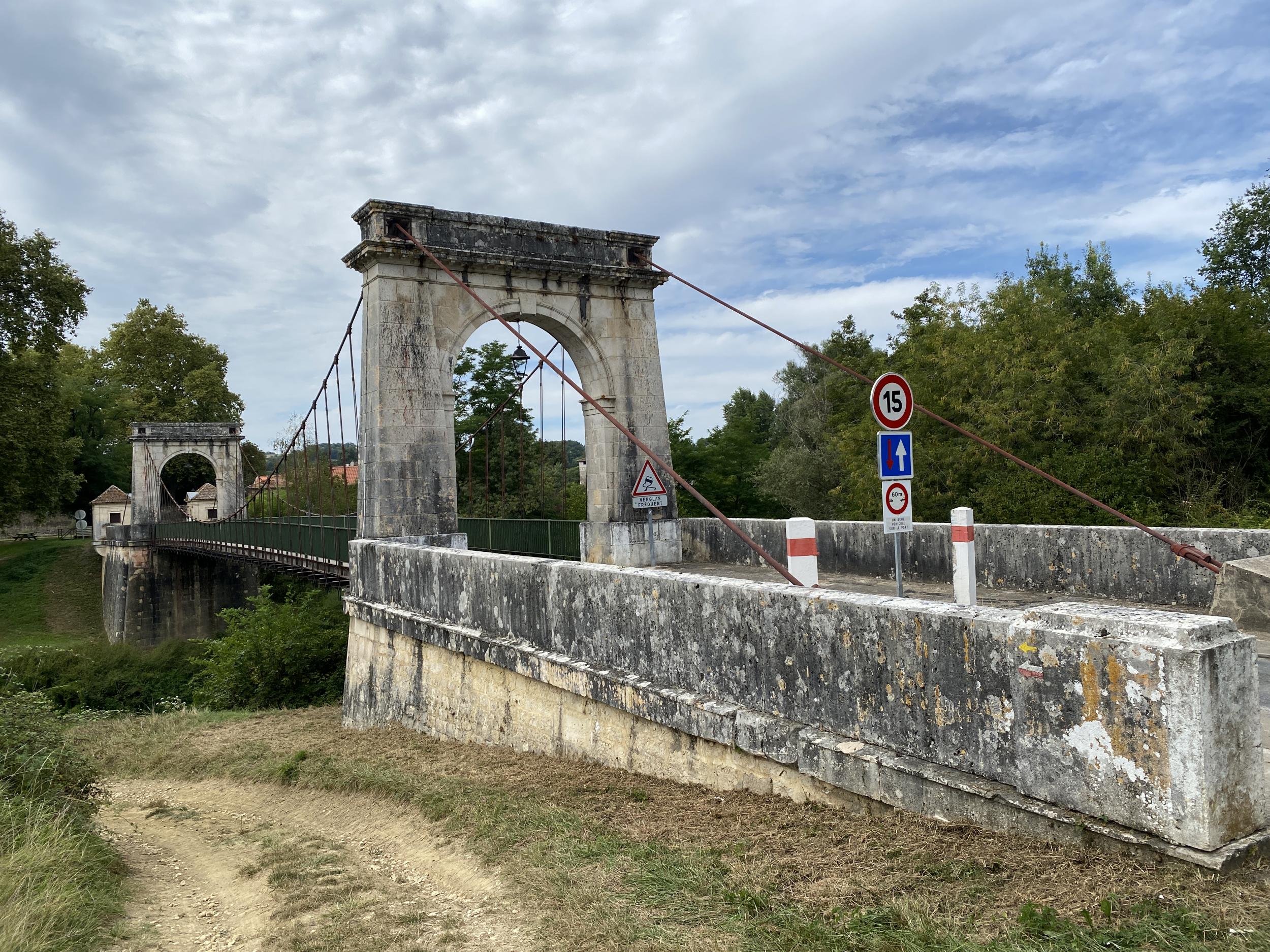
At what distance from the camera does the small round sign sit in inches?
209

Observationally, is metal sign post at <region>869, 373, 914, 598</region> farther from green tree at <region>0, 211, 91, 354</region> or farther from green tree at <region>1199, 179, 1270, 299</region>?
green tree at <region>0, 211, 91, 354</region>

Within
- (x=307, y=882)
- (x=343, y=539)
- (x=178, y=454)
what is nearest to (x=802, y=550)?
(x=307, y=882)

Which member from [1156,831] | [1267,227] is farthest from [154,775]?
[1267,227]

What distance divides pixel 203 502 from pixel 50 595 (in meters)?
6.94

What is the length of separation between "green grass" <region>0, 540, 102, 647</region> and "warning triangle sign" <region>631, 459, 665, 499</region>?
2357 cm

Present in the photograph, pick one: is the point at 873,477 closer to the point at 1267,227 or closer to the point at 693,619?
the point at 1267,227

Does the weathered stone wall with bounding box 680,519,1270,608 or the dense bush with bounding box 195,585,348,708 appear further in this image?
the dense bush with bounding box 195,585,348,708

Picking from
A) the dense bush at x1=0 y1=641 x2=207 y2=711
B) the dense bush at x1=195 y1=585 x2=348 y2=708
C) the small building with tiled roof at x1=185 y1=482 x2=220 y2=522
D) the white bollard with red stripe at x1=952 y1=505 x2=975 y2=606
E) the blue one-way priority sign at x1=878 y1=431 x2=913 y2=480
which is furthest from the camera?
the small building with tiled roof at x1=185 y1=482 x2=220 y2=522

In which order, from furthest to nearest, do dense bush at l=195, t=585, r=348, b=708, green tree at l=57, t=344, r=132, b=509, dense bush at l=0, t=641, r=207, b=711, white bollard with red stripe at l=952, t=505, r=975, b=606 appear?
green tree at l=57, t=344, r=132, b=509
dense bush at l=0, t=641, r=207, b=711
dense bush at l=195, t=585, r=348, b=708
white bollard with red stripe at l=952, t=505, r=975, b=606

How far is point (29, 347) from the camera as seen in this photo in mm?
26031

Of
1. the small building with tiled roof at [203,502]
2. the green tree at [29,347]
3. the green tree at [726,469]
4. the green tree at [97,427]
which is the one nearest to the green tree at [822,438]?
the green tree at [726,469]

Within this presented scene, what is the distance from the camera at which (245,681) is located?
1430 cm

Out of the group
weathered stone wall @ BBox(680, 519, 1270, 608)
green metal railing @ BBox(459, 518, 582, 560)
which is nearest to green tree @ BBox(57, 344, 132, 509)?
green metal railing @ BBox(459, 518, 582, 560)

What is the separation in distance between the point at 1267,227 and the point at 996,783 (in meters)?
22.0
